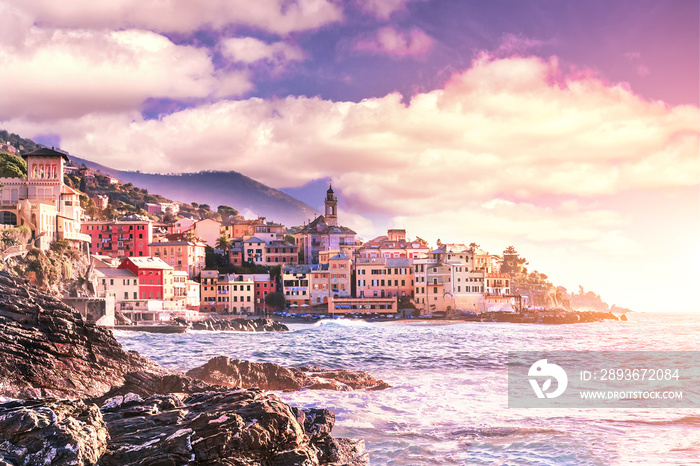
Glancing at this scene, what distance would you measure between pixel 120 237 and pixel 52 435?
80.8 metres

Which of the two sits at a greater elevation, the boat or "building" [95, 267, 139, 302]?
"building" [95, 267, 139, 302]

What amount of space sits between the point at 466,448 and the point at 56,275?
52.8m

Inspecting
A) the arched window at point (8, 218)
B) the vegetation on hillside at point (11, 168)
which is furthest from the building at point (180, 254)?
the arched window at point (8, 218)

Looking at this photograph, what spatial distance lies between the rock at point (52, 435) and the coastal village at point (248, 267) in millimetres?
52929

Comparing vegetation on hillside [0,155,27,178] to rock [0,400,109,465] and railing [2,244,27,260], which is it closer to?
railing [2,244,27,260]

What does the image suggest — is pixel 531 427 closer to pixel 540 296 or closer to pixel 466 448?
pixel 466 448

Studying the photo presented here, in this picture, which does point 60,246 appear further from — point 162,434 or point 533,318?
point 162,434

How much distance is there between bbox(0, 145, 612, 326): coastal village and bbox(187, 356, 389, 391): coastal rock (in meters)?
42.3

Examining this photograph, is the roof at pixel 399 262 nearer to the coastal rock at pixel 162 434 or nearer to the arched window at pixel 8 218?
the arched window at pixel 8 218

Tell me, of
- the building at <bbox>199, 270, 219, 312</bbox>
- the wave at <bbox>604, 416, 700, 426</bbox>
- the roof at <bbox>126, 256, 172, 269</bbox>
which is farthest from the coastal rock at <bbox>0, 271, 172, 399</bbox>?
the building at <bbox>199, 270, 219, 312</bbox>

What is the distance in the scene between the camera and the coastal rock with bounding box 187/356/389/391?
18.1 metres

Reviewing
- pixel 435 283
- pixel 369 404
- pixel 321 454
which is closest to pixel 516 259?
pixel 435 283

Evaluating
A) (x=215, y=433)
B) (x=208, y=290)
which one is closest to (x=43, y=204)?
(x=208, y=290)

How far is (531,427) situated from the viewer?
13.3 metres
